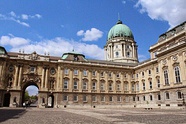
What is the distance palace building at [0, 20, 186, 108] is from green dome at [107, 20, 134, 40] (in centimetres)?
2418

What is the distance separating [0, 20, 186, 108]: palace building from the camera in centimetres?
4088

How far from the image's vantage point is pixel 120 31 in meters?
78.6

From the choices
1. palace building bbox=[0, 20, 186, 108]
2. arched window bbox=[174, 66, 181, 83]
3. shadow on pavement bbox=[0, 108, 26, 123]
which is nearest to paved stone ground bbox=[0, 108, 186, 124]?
shadow on pavement bbox=[0, 108, 26, 123]

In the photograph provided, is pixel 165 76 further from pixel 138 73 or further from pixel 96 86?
pixel 96 86

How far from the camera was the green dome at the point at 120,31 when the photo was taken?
257ft

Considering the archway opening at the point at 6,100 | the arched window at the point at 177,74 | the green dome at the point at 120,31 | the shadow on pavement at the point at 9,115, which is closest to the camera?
the shadow on pavement at the point at 9,115

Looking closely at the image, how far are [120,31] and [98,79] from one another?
33.7m

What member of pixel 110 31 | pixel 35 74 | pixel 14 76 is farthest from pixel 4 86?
pixel 110 31

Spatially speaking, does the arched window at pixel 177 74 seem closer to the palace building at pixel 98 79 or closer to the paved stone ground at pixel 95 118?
the palace building at pixel 98 79

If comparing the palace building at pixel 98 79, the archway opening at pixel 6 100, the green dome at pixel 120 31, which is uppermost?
the green dome at pixel 120 31

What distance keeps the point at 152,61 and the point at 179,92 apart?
1458 centimetres

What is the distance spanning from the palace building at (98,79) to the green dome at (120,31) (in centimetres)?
2418

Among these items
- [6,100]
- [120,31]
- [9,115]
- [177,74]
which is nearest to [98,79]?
[177,74]

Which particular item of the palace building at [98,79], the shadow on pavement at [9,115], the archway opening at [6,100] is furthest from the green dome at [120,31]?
the shadow on pavement at [9,115]
